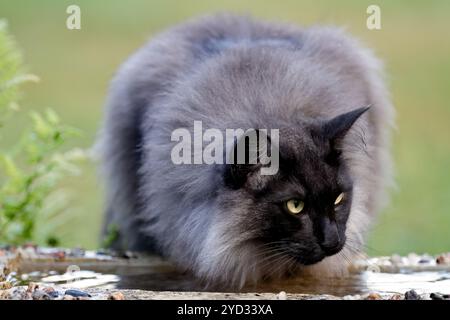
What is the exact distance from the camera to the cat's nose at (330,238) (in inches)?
153

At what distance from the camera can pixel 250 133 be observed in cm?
371

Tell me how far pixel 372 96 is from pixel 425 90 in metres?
4.56

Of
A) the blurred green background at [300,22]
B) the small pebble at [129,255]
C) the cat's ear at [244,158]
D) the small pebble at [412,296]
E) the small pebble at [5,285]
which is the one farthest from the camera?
the blurred green background at [300,22]

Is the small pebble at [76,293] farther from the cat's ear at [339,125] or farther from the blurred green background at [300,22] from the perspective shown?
the blurred green background at [300,22]

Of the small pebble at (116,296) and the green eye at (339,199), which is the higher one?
the green eye at (339,199)

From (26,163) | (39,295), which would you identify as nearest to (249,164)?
(39,295)

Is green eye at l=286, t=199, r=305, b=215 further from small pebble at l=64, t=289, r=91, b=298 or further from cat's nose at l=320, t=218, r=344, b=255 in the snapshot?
small pebble at l=64, t=289, r=91, b=298

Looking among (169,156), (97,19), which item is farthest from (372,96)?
(97,19)

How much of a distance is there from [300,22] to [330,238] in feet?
15.9

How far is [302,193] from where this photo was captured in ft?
12.7

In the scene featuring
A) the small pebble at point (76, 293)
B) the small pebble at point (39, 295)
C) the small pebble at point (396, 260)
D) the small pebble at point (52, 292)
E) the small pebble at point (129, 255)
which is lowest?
the small pebble at point (396, 260)

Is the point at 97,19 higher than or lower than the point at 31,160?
higher

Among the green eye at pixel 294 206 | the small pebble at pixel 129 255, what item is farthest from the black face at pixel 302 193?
the small pebble at pixel 129 255

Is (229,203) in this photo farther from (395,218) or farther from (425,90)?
(425,90)
